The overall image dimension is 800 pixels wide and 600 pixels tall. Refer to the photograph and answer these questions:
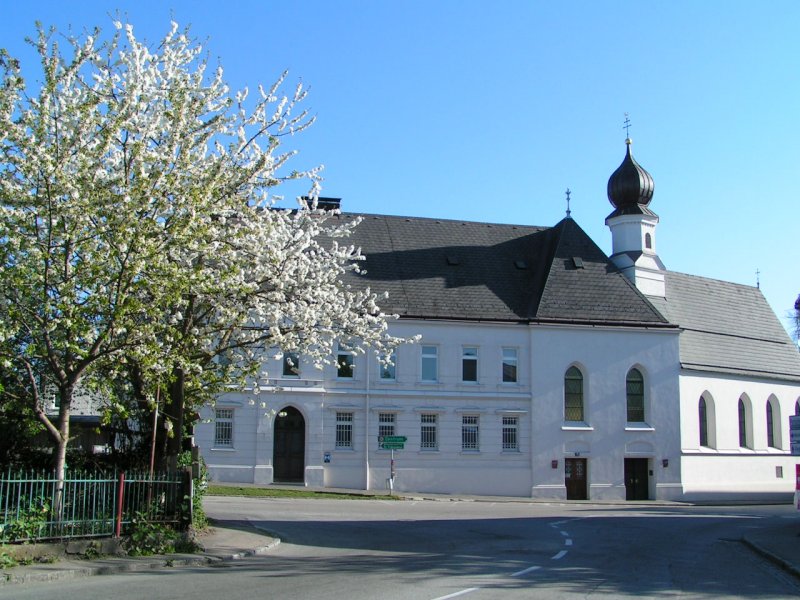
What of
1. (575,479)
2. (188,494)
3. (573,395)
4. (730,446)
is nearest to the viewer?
(188,494)

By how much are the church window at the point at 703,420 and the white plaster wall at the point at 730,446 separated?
239 mm

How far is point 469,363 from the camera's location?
41750 millimetres

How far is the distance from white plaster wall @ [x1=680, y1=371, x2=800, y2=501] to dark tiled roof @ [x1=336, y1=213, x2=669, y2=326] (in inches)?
244

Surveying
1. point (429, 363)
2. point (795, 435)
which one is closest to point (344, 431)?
point (429, 363)

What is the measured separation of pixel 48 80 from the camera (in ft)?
49.1

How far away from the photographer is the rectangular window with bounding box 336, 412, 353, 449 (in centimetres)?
3984

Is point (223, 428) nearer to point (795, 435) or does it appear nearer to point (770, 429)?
point (795, 435)

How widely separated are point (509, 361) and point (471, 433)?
12.7 ft

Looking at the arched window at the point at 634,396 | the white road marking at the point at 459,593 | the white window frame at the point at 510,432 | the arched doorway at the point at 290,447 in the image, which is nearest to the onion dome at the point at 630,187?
the arched window at the point at 634,396

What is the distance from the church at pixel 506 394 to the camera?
3953 cm

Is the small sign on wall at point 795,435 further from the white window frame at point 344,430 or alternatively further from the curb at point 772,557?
the white window frame at point 344,430

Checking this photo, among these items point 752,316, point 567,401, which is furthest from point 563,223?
point 752,316

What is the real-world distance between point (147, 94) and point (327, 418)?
24.9m

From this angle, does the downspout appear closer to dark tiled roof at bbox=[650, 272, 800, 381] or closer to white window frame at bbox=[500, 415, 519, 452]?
white window frame at bbox=[500, 415, 519, 452]
